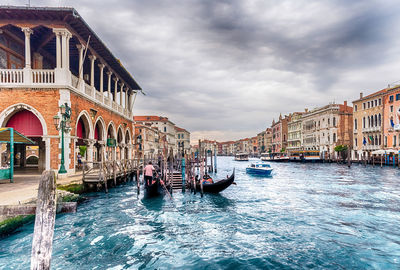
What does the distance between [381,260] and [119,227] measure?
6.21 m

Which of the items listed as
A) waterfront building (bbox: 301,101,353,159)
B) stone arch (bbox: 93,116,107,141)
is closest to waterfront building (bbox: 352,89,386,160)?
waterfront building (bbox: 301,101,353,159)

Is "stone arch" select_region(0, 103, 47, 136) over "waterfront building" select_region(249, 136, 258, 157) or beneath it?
over

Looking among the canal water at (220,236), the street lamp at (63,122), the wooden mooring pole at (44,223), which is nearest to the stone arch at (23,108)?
the street lamp at (63,122)

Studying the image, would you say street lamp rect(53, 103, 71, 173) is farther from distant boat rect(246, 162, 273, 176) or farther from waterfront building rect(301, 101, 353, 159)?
waterfront building rect(301, 101, 353, 159)

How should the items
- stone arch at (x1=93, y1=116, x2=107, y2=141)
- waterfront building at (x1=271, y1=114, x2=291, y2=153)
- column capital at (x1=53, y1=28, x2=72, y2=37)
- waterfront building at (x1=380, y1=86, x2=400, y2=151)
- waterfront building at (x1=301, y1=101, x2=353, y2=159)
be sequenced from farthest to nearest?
1. waterfront building at (x1=271, y1=114, x2=291, y2=153)
2. waterfront building at (x1=301, y1=101, x2=353, y2=159)
3. waterfront building at (x1=380, y1=86, x2=400, y2=151)
4. stone arch at (x1=93, y1=116, x2=107, y2=141)
5. column capital at (x1=53, y1=28, x2=72, y2=37)

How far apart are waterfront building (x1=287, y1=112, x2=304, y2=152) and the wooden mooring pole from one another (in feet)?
190

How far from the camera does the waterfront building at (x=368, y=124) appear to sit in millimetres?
32156

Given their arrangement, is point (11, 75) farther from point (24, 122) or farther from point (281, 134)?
point (281, 134)

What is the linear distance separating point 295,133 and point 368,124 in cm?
2447

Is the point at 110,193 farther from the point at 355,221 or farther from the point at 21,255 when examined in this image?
the point at 355,221

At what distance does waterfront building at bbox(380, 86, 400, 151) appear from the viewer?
95.2ft

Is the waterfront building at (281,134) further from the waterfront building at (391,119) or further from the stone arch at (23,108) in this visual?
the stone arch at (23,108)

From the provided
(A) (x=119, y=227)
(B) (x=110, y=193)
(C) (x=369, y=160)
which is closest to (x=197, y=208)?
(A) (x=119, y=227)

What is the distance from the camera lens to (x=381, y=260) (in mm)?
5055
